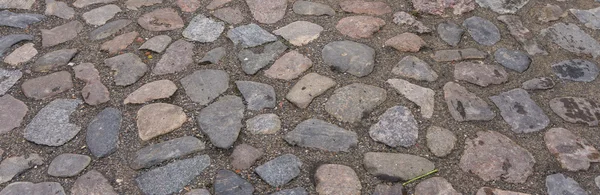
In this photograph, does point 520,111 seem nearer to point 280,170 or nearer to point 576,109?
point 576,109

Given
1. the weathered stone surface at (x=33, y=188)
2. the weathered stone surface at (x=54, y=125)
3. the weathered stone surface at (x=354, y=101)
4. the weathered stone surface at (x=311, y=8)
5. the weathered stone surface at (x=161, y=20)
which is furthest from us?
the weathered stone surface at (x=311, y=8)

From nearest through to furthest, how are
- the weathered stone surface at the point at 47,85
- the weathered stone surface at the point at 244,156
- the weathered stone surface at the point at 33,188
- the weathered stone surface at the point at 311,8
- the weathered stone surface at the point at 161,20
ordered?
the weathered stone surface at the point at 33,188
the weathered stone surface at the point at 244,156
the weathered stone surface at the point at 47,85
the weathered stone surface at the point at 161,20
the weathered stone surface at the point at 311,8

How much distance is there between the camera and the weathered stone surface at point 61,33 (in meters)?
2.75

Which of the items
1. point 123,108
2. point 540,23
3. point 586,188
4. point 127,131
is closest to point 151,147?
point 127,131

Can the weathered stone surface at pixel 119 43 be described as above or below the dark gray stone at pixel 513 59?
above

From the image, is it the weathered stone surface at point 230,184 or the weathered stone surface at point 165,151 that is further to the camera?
the weathered stone surface at point 165,151

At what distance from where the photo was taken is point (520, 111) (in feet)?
7.82

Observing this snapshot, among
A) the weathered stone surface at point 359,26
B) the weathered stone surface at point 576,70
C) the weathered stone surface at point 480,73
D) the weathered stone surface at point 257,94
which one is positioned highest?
the weathered stone surface at point 359,26

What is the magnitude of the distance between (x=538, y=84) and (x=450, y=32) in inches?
20.9

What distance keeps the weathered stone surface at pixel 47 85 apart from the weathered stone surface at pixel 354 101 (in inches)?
47.4

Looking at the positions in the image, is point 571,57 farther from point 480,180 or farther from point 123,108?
point 123,108

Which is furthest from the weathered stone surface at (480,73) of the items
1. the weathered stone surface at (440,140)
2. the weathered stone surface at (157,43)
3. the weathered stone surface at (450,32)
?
the weathered stone surface at (157,43)

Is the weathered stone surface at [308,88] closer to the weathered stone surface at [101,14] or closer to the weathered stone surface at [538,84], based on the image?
the weathered stone surface at [538,84]

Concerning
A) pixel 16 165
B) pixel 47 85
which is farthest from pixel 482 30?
pixel 16 165
